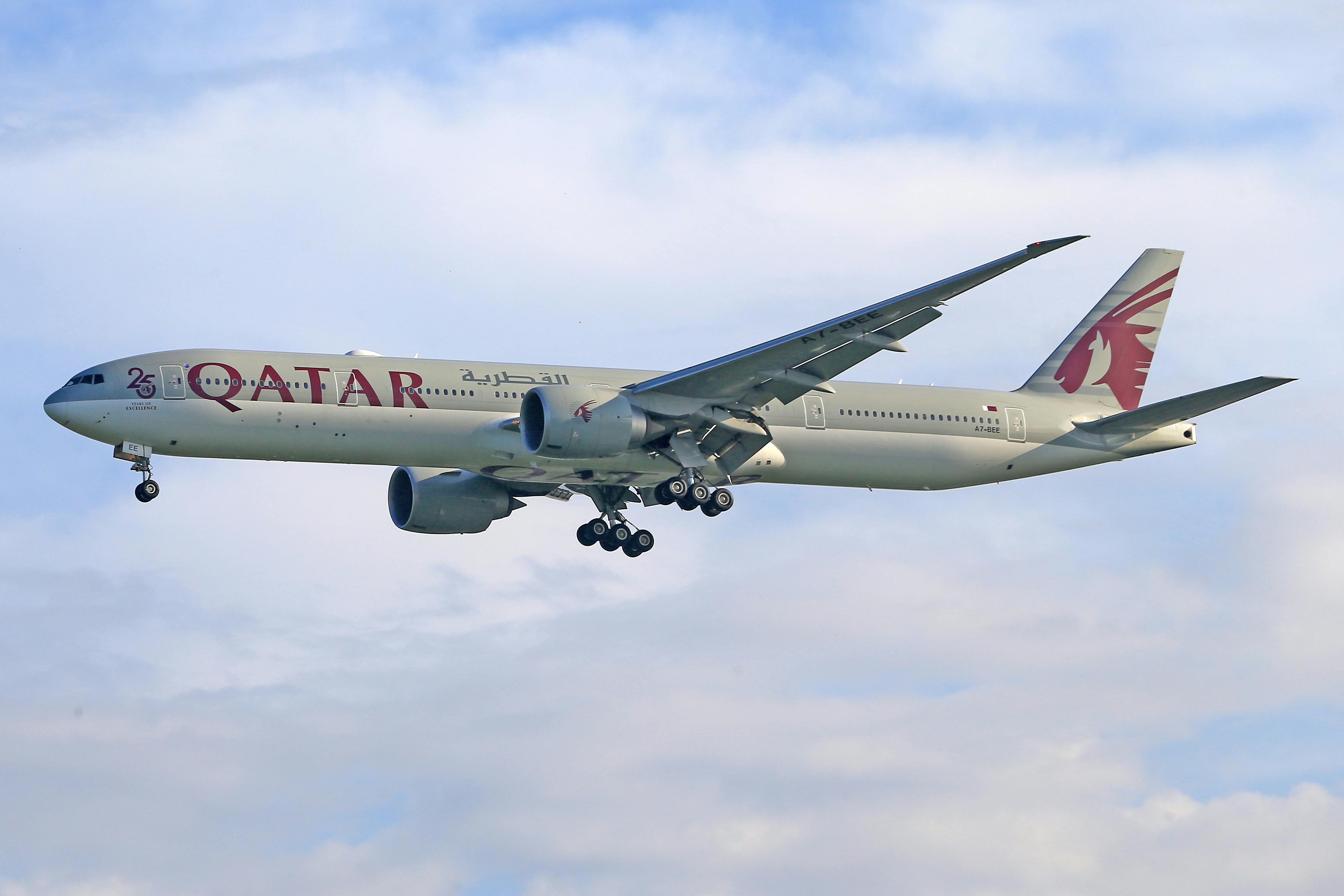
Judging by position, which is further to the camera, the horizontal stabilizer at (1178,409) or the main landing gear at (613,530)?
the main landing gear at (613,530)

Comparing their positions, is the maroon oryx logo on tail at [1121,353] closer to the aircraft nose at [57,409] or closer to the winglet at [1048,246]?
the winglet at [1048,246]

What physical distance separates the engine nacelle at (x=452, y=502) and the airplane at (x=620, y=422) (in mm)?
58

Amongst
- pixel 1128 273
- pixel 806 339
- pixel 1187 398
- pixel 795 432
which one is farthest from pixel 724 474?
pixel 1128 273

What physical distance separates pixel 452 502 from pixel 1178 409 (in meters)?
21.5

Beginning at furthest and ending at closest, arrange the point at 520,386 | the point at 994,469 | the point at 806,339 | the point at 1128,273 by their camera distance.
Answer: the point at 1128,273 < the point at 994,469 < the point at 520,386 < the point at 806,339

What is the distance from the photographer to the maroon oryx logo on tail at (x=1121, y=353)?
52.9 m

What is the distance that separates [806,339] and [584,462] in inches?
285

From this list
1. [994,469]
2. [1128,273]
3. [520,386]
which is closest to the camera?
[520,386]

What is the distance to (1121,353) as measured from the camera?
176 ft

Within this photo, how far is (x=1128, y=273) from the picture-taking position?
181ft

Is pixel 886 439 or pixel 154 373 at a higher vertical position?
pixel 154 373

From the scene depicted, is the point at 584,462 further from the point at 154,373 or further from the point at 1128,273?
the point at 1128,273

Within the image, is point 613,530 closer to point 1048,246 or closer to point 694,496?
point 694,496

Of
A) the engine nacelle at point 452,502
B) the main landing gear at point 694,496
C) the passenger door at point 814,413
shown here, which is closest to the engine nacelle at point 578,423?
the main landing gear at point 694,496
